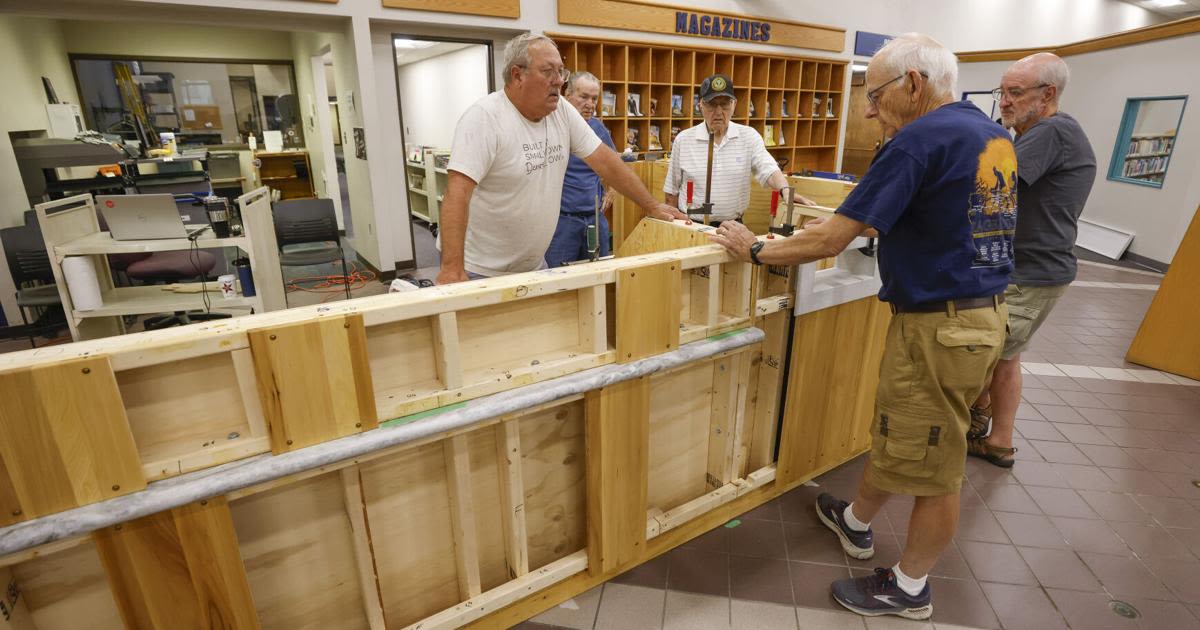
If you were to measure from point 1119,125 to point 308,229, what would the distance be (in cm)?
1001

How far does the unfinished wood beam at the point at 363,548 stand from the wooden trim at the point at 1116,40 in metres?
9.32

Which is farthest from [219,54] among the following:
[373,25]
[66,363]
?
[66,363]

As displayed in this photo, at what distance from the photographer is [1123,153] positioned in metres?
7.61

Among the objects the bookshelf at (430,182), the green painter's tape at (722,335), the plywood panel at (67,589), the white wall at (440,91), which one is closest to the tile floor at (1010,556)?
the green painter's tape at (722,335)

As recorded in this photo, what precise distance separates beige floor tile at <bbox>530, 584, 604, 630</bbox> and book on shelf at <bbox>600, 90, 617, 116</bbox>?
609 centimetres

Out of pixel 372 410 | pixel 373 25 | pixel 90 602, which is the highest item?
pixel 373 25

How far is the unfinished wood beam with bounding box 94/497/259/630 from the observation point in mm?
1192

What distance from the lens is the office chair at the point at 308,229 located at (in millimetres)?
4727

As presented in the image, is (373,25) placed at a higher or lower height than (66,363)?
higher

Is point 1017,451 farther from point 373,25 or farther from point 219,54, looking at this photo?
point 219,54

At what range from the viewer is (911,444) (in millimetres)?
1716

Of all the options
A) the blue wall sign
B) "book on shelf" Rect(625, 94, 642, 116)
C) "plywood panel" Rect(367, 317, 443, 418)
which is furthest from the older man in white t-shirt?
the blue wall sign

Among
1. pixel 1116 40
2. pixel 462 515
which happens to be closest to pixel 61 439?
pixel 462 515

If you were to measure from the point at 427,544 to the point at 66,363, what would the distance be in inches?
37.8
